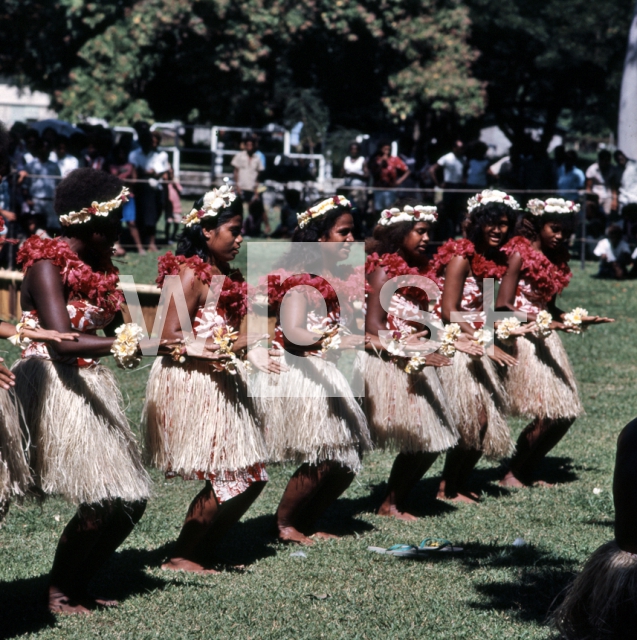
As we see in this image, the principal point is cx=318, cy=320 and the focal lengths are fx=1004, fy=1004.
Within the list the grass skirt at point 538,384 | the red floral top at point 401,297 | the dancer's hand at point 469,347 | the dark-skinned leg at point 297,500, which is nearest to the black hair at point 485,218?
the red floral top at point 401,297

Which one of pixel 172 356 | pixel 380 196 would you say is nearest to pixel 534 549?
pixel 172 356

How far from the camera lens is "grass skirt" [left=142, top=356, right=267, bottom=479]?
471 cm

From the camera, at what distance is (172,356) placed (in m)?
4.70

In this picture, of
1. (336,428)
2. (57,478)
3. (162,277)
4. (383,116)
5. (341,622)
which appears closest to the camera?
(57,478)

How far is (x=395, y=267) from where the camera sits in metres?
5.86

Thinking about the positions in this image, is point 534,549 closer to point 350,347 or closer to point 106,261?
point 350,347

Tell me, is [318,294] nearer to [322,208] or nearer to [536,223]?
[322,208]

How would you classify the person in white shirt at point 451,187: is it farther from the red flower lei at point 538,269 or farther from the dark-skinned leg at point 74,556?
the dark-skinned leg at point 74,556

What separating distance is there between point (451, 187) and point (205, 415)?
1123 cm

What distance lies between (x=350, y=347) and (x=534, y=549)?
4.88ft

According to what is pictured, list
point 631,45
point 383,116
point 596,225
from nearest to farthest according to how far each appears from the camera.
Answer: point 631,45 → point 596,225 → point 383,116

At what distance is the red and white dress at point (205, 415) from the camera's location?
4715 mm

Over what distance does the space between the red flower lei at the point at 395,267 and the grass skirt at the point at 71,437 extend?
6.94ft

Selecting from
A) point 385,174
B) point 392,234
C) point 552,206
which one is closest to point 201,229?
point 392,234
